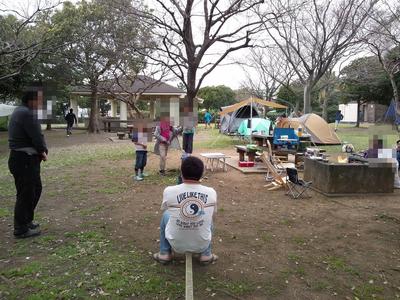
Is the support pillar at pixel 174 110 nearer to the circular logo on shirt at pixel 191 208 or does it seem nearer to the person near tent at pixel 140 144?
the person near tent at pixel 140 144

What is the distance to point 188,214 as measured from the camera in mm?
3355

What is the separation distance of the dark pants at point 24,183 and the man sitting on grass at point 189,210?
77.1 inches

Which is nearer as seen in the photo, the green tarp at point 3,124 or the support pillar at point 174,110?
the support pillar at point 174,110

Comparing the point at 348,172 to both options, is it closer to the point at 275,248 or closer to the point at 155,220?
the point at 275,248

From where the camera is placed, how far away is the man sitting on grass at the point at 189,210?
3.35 metres

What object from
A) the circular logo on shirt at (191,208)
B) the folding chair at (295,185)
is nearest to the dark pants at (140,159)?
the folding chair at (295,185)

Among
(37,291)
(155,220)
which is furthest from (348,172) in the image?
(37,291)

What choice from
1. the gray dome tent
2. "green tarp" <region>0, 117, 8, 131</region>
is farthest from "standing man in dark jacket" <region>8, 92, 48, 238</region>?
"green tarp" <region>0, 117, 8, 131</region>

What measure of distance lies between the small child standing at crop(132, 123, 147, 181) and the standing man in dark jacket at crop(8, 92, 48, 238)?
365 centimetres

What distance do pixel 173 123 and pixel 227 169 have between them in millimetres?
2246

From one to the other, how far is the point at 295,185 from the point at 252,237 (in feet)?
10.1

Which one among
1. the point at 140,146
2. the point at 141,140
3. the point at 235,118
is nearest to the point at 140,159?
the point at 140,146

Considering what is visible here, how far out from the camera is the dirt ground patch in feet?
11.4

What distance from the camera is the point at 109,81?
2220cm
